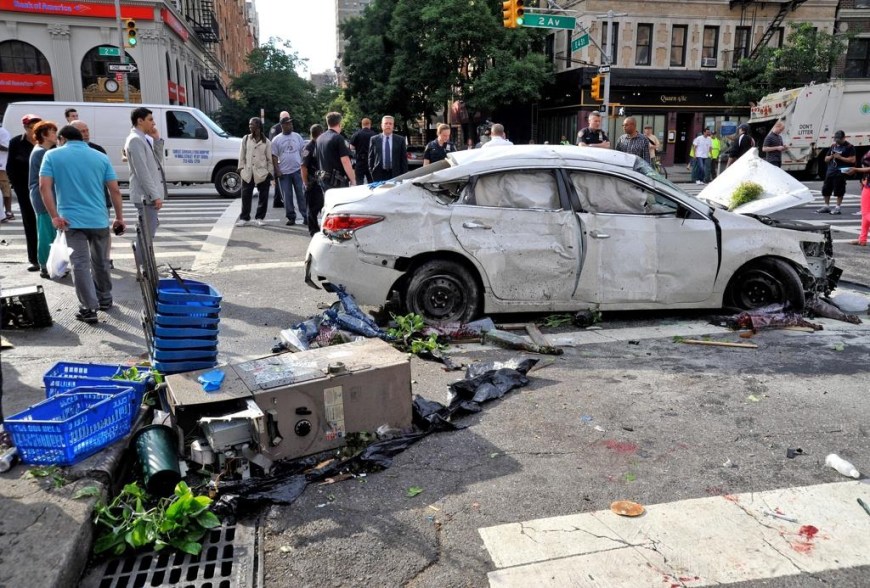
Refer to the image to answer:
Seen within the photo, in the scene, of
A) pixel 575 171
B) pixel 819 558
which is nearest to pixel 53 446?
pixel 819 558

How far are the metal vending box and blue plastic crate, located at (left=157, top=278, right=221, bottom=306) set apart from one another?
0.76 m

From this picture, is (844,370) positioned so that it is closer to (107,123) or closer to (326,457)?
(326,457)

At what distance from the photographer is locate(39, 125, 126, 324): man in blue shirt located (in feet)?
21.1

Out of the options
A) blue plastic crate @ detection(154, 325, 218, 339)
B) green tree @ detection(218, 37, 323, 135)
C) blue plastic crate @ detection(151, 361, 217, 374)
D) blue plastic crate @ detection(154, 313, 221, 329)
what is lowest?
blue plastic crate @ detection(151, 361, 217, 374)

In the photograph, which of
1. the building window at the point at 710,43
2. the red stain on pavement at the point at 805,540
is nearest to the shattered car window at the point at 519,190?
the red stain on pavement at the point at 805,540

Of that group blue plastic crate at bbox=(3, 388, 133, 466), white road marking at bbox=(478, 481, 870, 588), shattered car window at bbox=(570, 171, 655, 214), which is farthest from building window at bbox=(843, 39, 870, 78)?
blue plastic crate at bbox=(3, 388, 133, 466)

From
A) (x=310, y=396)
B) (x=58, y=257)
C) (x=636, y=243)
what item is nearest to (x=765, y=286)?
(x=636, y=243)

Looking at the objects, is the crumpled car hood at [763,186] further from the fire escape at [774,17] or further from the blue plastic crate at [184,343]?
the fire escape at [774,17]

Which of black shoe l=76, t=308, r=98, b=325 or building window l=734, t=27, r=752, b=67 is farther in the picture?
building window l=734, t=27, r=752, b=67

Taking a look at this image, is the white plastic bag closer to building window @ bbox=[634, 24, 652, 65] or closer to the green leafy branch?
the green leafy branch

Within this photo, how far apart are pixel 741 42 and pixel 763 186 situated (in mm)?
34165

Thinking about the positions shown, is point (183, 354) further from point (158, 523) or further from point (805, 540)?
point (805, 540)

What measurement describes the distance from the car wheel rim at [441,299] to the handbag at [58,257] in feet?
14.8

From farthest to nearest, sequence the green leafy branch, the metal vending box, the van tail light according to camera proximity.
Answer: the van tail light < the metal vending box < the green leafy branch
